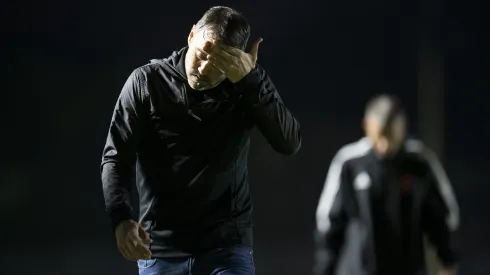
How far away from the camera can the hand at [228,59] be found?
322cm

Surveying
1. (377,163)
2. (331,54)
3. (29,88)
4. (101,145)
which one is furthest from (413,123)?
(377,163)


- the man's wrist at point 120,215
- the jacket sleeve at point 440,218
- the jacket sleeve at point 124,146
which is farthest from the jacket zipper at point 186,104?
the jacket sleeve at point 440,218

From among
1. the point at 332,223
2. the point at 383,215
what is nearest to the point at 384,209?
the point at 383,215

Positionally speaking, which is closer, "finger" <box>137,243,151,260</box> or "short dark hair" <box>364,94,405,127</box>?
"finger" <box>137,243,151,260</box>

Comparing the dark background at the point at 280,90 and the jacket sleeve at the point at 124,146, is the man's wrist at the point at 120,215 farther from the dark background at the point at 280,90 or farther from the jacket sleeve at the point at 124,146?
the dark background at the point at 280,90

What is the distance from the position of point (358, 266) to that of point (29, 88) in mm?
6198

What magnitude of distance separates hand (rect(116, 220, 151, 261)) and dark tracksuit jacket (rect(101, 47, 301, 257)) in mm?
142

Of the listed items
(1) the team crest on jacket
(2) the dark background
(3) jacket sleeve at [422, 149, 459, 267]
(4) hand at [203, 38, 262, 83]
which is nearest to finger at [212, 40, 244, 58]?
(4) hand at [203, 38, 262, 83]

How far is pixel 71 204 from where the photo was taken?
10.1 metres

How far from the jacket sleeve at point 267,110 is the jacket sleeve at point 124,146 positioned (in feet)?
1.26

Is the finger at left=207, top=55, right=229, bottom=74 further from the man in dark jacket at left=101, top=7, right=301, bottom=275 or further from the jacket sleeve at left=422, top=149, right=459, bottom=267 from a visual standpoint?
the jacket sleeve at left=422, top=149, right=459, bottom=267

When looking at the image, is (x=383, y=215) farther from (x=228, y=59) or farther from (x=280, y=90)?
(x=280, y=90)

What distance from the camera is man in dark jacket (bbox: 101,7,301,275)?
3.36m

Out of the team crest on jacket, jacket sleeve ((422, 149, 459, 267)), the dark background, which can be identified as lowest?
the dark background
